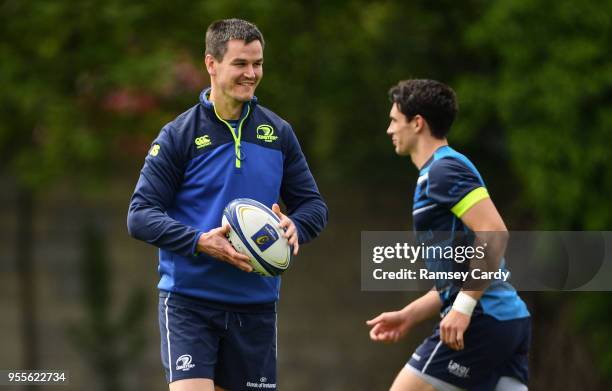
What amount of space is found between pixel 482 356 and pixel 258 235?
1327mm

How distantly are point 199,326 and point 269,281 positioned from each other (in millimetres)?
419

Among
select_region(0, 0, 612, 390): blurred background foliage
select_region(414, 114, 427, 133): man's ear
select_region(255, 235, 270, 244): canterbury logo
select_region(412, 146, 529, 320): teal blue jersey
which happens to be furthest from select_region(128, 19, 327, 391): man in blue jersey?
select_region(0, 0, 612, 390): blurred background foliage

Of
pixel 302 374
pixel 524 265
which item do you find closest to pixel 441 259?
pixel 524 265

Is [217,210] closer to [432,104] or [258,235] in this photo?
[258,235]

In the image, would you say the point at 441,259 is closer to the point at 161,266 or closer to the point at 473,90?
the point at 161,266

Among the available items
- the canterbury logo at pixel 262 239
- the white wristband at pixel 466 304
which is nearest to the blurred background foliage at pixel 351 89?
the white wristband at pixel 466 304

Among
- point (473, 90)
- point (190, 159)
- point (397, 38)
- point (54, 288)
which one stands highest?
point (397, 38)

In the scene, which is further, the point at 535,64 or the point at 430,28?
the point at 430,28

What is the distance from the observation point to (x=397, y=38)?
1284 centimetres

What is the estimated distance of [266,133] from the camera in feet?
17.4

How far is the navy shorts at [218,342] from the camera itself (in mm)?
5047

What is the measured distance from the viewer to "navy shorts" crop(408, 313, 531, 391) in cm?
530

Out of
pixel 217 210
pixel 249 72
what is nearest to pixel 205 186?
pixel 217 210

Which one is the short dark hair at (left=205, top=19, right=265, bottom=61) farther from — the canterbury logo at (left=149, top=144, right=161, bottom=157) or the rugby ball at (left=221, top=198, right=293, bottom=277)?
the rugby ball at (left=221, top=198, right=293, bottom=277)
